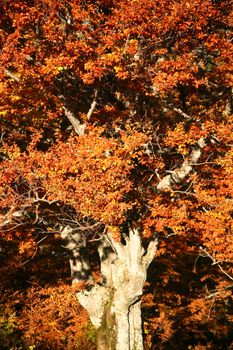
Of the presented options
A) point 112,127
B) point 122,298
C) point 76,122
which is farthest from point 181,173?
point 122,298

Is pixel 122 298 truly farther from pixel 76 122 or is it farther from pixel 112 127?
pixel 76 122

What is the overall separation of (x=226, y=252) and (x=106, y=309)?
4.93 metres

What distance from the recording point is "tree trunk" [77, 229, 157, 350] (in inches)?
537

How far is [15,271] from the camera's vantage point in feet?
67.5

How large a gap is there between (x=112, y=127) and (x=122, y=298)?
20.0 feet

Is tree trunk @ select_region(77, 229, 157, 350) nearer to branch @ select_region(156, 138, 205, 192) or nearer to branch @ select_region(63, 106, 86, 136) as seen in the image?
branch @ select_region(156, 138, 205, 192)

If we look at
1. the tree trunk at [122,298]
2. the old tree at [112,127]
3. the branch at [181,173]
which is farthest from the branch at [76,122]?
the tree trunk at [122,298]

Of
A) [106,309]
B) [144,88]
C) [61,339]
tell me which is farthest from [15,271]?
[144,88]

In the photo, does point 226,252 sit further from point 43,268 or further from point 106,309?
point 43,268

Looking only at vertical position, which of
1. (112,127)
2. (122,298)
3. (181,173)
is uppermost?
(112,127)

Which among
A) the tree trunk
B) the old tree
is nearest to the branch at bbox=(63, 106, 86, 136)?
the old tree

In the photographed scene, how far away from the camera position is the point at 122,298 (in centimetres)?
1379

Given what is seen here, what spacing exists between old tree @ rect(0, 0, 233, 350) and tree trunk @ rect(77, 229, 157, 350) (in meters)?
0.04

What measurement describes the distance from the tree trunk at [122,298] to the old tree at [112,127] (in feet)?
0.13
